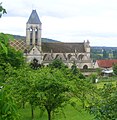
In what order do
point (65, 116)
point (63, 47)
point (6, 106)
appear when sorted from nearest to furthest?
point (6, 106) → point (65, 116) → point (63, 47)

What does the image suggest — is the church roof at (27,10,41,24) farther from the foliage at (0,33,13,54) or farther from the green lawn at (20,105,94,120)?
the foliage at (0,33,13,54)

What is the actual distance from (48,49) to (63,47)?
522 cm

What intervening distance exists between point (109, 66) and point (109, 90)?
80556 millimetres

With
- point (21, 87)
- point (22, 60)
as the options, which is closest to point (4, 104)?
point (21, 87)

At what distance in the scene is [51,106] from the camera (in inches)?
716

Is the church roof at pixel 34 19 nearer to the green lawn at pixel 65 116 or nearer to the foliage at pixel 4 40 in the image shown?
the green lawn at pixel 65 116

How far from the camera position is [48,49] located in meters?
86.6

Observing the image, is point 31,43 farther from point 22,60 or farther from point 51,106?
point 51,106

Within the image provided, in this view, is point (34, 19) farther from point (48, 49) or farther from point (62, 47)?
point (62, 47)

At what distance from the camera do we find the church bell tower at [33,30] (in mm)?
85688

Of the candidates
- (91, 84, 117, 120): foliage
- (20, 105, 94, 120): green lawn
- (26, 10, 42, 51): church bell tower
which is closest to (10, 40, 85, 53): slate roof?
(26, 10, 42, 51): church bell tower

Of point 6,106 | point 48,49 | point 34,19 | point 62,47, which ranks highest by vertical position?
point 34,19

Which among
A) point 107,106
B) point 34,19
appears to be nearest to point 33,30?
point 34,19

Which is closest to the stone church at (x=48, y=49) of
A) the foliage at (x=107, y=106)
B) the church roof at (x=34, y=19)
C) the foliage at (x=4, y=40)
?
the church roof at (x=34, y=19)
